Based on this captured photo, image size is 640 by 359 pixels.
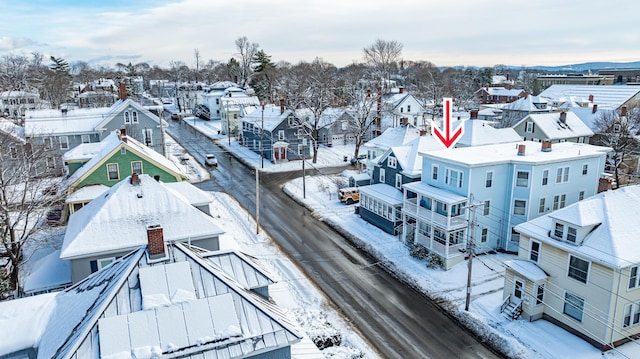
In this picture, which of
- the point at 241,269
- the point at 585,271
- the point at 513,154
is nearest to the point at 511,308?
the point at 585,271

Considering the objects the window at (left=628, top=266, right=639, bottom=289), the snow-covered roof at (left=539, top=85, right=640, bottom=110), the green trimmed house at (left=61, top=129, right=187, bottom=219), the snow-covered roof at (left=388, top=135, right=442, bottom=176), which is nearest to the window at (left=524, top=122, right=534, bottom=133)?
the snow-covered roof at (left=388, top=135, right=442, bottom=176)

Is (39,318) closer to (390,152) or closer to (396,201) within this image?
(396,201)

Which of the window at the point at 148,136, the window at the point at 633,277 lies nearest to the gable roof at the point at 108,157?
the window at the point at 148,136

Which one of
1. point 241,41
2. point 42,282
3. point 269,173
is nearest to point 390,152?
point 269,173

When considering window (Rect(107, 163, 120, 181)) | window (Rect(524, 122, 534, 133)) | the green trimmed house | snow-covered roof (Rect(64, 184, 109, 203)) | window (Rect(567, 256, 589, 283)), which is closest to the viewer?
window (Rect(567, 256, 589, 283))

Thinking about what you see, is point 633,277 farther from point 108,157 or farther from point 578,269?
point 108,157

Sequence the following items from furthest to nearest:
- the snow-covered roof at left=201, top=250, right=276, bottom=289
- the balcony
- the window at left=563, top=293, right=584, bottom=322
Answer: the balcony → the window at left=563, top=293, right=584, bottom=322 → the snow-covered roof at left=201, top=250, right=276, bottom=289

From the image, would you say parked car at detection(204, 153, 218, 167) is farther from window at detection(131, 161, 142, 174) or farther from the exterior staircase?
the exterior staircase
